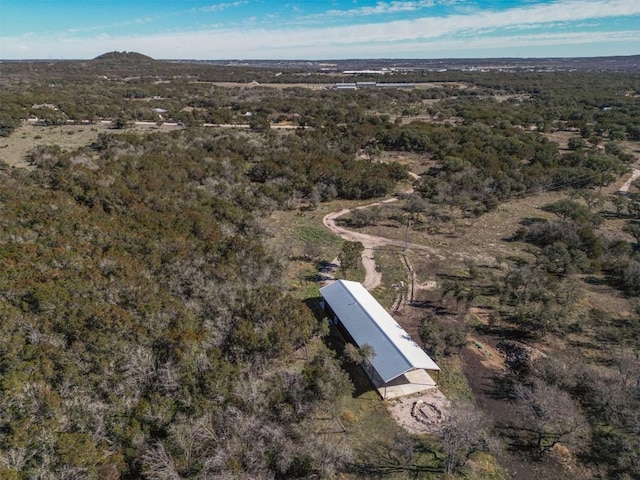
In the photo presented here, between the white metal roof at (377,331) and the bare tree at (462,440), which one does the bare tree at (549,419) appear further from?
the white metal roof at (377,331)

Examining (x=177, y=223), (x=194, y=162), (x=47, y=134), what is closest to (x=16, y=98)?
(x=47, y=134)

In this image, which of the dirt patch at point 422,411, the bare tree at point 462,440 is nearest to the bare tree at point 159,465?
the dirt patch at point 422,411

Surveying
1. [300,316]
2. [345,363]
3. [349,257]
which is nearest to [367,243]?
[349,257]

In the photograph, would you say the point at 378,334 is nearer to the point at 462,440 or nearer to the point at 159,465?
the point at 462,440

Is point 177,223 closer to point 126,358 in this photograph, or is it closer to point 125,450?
point 126,358

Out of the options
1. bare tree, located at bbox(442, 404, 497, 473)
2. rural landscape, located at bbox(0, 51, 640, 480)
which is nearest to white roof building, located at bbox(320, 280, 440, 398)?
rural landscape, located at bbox(0, 51, 640, 480)

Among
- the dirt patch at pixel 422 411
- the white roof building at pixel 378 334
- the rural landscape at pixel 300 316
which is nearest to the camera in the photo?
the rural landscape at pixel 300 316
